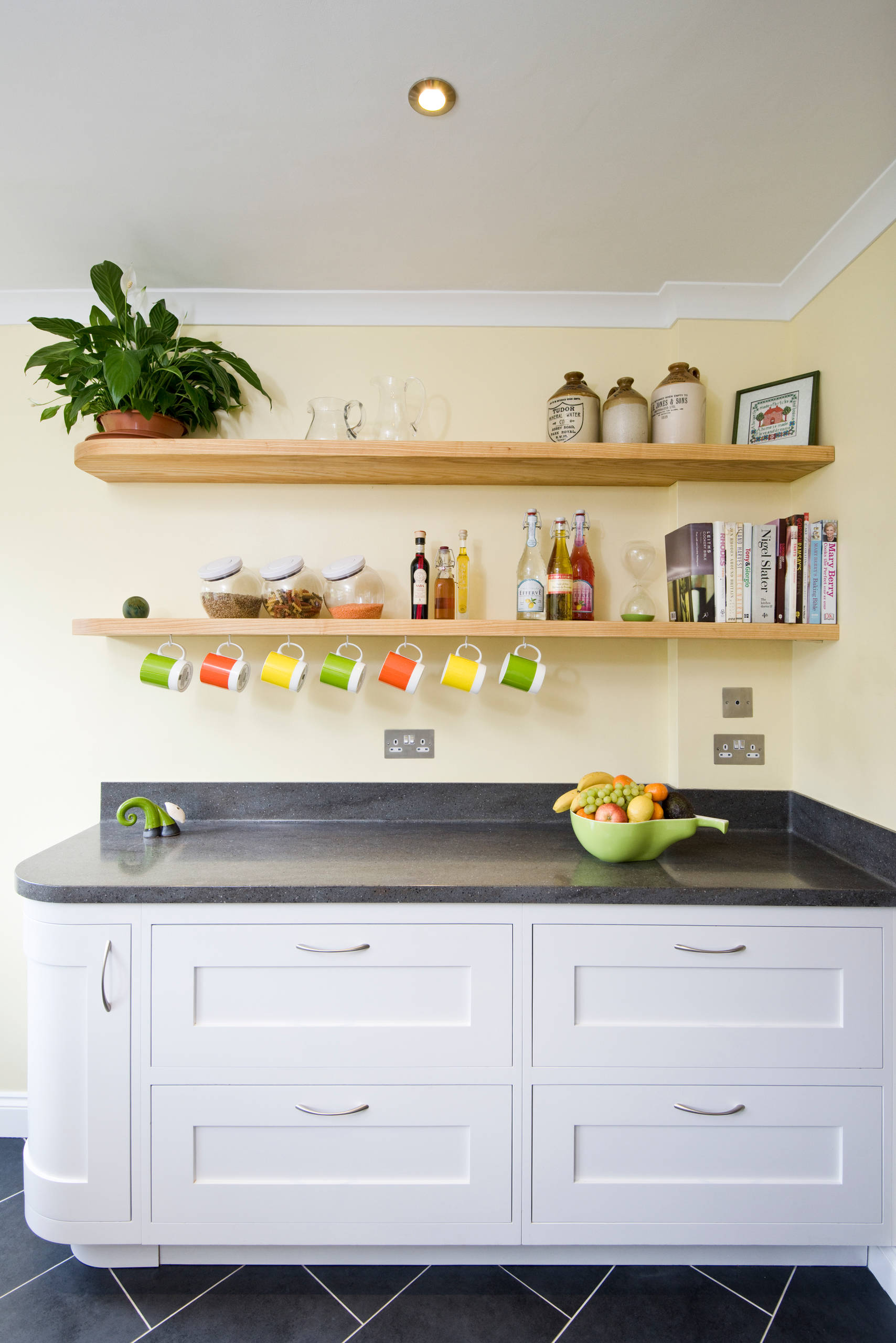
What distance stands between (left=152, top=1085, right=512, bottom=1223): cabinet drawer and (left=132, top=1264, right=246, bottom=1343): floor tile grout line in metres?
0.17

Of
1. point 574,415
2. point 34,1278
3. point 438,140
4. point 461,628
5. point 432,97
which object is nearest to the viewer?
point 432,97

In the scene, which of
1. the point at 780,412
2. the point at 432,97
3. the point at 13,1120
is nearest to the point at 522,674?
the point at 780,412

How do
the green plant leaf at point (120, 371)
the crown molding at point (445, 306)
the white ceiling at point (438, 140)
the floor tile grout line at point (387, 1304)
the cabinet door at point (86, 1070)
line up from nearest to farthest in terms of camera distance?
the white ceiling at point (438, 140), the floor tile grout line at point (387, 1304), the cabinet door at point (86, 1070), the green plant leaf at point (120, 371), the crown molding at point (445, 306)

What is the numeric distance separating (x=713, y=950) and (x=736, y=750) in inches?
28.7

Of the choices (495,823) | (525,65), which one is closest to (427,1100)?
(495,823)

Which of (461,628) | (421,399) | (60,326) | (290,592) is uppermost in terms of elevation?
(60,326)

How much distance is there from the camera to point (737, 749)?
2162 millimetres

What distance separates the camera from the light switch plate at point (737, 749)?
2160 mm

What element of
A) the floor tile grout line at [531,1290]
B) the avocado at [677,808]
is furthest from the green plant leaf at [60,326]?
the floor tile grout line at [531,1290]

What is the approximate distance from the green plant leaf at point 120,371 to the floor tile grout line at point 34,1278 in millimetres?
2058

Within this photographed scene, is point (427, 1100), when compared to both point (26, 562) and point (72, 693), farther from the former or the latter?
point (26, 562)

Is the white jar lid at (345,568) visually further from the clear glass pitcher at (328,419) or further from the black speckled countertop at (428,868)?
the black speckled countertop at (428,868)

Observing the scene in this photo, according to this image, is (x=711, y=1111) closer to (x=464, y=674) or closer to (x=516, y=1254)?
(x=516, y=1254)

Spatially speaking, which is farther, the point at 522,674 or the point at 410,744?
the point at 410,744
